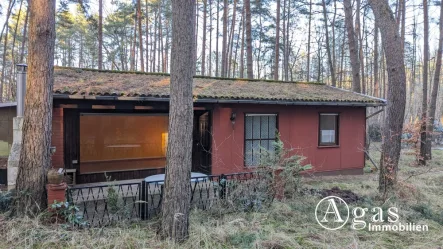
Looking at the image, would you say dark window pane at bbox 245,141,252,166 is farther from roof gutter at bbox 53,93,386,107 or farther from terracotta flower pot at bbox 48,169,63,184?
terracotta flower pot at bbox 48,169,63,184

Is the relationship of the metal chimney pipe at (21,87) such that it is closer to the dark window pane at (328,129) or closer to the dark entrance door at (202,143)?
the dark entrance door at (202,143)

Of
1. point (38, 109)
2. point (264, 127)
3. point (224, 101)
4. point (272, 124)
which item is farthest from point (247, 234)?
point (272, 124)

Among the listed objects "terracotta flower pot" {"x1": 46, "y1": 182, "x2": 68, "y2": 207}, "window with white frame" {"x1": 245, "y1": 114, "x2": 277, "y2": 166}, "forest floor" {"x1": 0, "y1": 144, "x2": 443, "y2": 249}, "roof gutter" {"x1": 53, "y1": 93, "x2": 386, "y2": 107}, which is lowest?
"forest floor" {"x1": 0, "y1": 144, "x2": 443, "y2": 249}

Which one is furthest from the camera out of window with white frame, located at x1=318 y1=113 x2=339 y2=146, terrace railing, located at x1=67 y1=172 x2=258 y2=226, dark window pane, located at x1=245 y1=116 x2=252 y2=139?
window with white frame, located at x1=318 y1=113 x2=339 y2=146

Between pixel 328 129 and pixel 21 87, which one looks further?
pixel 328 129

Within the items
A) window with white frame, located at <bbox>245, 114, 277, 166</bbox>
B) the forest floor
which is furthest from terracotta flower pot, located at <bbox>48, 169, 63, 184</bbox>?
window with white frame, located at <bbox>245, 114, 277, 166</bbox>

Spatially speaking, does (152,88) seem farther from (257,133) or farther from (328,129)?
(328,129)

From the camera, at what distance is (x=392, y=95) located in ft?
20.5

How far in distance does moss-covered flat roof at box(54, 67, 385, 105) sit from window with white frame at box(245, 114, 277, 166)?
71 cm

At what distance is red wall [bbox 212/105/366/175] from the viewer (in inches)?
308

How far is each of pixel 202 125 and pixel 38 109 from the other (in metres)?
4.58

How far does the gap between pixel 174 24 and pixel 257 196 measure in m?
3.15

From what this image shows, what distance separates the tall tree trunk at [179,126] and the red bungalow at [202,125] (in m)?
3.07

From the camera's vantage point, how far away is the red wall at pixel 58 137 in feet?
21.2
